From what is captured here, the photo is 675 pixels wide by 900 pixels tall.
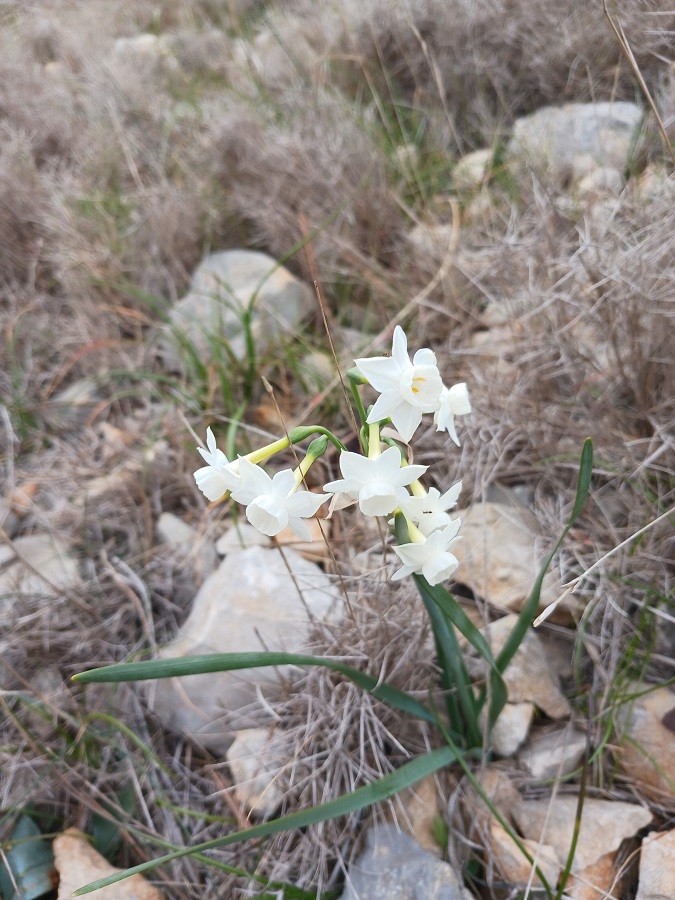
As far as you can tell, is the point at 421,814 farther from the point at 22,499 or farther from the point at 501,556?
the point at 22,499

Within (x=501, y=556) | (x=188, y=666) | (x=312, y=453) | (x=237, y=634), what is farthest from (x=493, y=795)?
(x=312, y=453)

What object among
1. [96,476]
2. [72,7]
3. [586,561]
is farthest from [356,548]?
[72,7]

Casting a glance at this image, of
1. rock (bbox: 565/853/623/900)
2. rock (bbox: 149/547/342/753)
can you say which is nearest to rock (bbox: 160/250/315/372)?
rock (bbox: 149/547/342/753)

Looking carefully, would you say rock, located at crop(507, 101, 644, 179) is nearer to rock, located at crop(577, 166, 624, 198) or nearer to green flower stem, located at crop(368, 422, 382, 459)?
rock, located at crop(577, 166, 624, 198)

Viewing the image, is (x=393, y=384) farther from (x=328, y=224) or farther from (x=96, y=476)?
(x=328, y=224)

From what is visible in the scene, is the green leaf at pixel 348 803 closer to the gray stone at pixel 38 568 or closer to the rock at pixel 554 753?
the rock at pixel 554 753

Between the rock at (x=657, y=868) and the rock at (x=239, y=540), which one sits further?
the rock at (x=239, y=540)

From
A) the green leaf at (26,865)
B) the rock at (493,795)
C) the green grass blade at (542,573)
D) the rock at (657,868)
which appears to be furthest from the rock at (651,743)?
the green leaf at (26,865)
